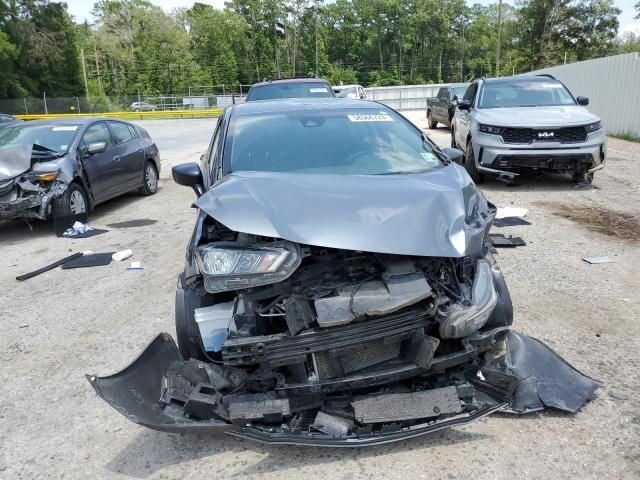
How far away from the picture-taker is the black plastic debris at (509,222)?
6.98m

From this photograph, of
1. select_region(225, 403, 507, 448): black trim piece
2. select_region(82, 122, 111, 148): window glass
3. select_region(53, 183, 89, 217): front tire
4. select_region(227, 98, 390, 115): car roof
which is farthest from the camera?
select_region(82, 122, 111, 148): window glass

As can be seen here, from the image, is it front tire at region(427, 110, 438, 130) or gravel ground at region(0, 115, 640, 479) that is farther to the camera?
front tire at region(427, 110, 438, 130)

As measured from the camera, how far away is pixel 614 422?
2.89 meters

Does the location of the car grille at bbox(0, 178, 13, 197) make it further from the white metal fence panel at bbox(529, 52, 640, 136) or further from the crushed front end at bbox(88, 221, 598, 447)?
the white metal fence panel at bbox(529, 52, 640, 136)

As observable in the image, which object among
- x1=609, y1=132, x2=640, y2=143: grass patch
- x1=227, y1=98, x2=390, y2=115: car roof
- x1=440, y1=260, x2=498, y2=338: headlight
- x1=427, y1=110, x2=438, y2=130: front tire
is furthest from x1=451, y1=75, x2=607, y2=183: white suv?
x1=427, y1=110, x2=438, y2=130: front tire

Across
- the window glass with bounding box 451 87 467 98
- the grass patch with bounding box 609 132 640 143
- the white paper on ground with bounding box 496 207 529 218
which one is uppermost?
the window glass with bounding box 451 87 467 98

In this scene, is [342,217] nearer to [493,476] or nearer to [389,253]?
[389,253]

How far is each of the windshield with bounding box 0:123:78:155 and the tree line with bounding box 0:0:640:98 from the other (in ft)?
171

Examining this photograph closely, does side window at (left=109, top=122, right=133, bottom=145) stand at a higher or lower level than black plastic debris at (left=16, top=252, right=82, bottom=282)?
higher

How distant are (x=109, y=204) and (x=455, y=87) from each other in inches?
555

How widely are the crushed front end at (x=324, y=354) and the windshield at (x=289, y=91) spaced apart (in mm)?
8878

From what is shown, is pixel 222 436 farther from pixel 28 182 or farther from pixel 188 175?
pixel 28 182

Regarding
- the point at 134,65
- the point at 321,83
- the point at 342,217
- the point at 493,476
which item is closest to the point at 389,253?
the point at 342,217

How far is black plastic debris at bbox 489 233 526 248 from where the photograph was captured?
20.0 ft
